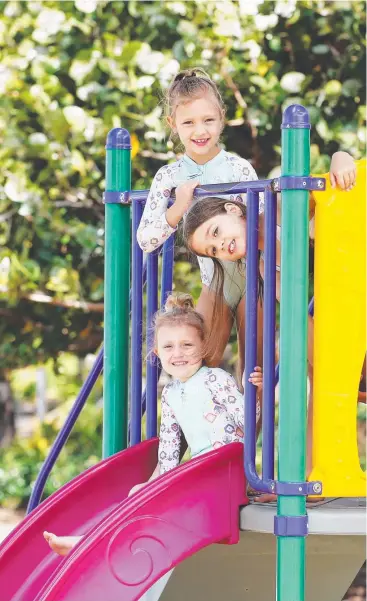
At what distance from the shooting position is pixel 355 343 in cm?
329

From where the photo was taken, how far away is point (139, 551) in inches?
129

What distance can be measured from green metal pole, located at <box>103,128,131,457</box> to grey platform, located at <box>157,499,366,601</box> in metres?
0.50

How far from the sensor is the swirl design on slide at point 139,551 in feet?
10.7

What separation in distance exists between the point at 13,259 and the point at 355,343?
3.32 m

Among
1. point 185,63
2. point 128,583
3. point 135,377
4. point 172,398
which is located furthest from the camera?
point 185,63

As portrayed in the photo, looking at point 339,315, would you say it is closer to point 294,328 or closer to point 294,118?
point 294,328

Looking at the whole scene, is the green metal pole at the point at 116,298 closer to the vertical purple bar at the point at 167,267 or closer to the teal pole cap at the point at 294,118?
the vertical purple bar at the point at 167,267

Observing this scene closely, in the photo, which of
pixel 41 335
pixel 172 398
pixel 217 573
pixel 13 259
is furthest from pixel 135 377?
pixel 41 335

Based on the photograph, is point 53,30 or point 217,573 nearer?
point 217,573

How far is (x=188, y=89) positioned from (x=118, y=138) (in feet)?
1.43

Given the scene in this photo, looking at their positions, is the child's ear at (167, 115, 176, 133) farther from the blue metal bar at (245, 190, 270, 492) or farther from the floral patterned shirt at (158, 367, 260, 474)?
the floral patterned shirt at (158, 367, 260, 474)

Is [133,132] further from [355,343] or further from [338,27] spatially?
[355,343]

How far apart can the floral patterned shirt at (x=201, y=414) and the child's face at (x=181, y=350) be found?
3 cm

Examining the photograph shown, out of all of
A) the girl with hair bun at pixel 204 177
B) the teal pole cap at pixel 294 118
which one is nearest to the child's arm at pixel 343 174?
the teal pole cap at pixel 294 118
